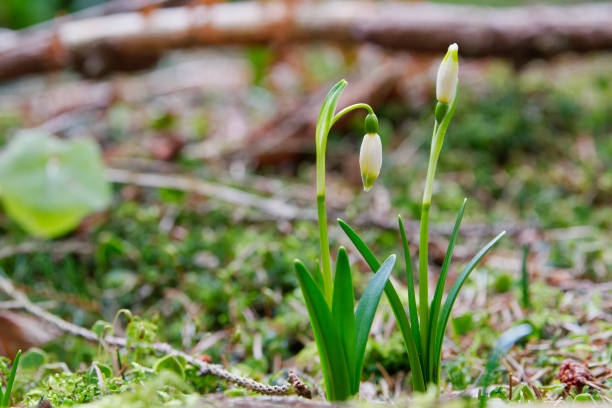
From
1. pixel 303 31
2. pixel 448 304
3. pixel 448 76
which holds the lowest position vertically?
pixel 448 304

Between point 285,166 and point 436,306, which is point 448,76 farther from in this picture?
point 285,166

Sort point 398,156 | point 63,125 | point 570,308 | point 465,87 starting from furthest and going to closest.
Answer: point 465,87 → point 63,125 → point 398,156 → point 570,308

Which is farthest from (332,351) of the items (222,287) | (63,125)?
(63,125)

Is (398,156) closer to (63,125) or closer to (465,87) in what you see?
(465,87)

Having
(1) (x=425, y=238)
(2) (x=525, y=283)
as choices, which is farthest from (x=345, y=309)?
(2) (x=525, y=283)

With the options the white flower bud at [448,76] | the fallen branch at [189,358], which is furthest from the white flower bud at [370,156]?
the fallen branch at [189,358]

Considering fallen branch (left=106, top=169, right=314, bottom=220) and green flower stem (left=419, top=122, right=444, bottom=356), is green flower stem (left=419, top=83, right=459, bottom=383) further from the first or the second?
fallen branch (left=106, top=169, right=314, bottom=220)

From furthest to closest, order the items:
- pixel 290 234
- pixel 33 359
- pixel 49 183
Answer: pixel 290 234
pixel 49 183
pixel 33 359
